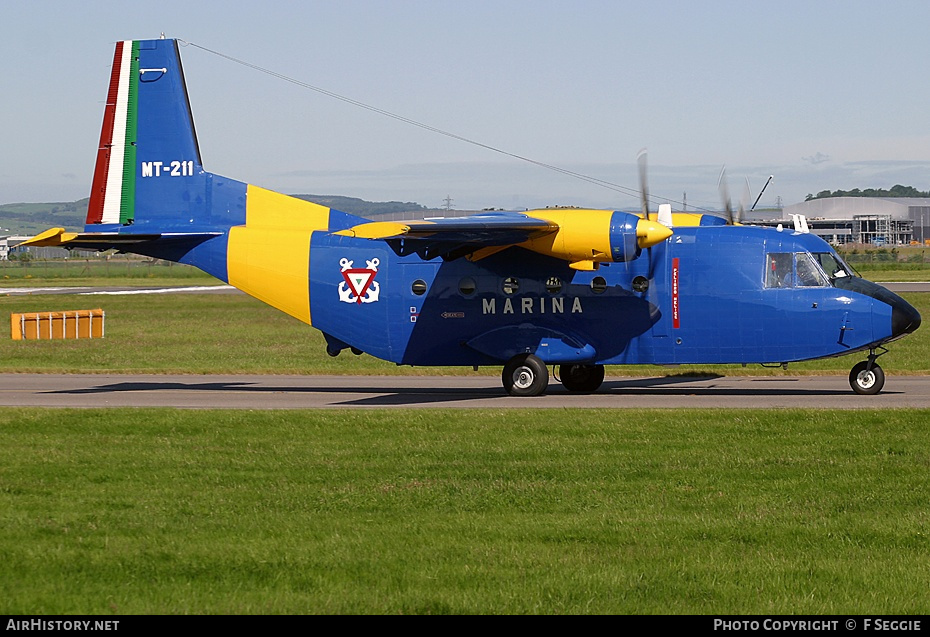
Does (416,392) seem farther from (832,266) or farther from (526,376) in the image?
(832,266)

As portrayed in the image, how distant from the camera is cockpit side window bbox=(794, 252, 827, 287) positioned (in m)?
21.2

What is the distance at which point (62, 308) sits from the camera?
5481 centimetres

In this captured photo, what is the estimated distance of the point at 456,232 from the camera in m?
20.5

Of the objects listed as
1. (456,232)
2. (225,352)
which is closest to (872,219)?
(225,352)

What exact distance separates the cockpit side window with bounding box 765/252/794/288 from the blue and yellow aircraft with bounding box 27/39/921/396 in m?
0.03

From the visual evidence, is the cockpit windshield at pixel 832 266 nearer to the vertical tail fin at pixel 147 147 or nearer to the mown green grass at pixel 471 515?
the mown green grass at pixel 471 515

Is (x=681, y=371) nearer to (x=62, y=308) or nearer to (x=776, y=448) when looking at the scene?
(x=776, y=448)

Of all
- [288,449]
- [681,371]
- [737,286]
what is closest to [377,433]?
[288,449]

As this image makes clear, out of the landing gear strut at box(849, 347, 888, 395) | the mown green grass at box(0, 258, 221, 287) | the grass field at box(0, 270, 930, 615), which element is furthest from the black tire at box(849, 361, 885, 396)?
the mown green grass at box(0, 258, 221, 287)

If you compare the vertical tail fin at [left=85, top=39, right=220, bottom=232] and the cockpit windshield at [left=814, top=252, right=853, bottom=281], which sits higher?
the vertical tail fin at [left=85, top=39, right=220, bottom=232]

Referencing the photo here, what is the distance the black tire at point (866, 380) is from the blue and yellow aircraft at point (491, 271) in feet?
0.09

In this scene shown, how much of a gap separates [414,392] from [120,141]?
866 cm

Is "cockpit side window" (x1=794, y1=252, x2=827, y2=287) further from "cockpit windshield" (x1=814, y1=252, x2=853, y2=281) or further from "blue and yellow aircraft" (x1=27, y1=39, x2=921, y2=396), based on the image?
"cockpit windshield" (x1=814, y1=252, x2=853, y2=281)
